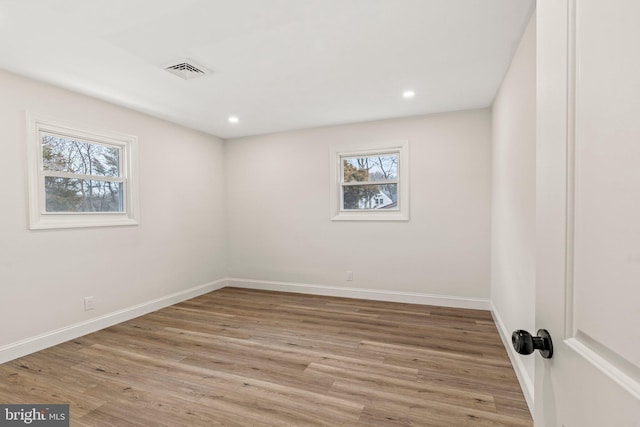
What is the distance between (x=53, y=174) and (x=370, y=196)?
362 centimetres

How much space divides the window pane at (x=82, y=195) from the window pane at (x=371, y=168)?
2944 mm

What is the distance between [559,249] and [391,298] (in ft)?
12.2

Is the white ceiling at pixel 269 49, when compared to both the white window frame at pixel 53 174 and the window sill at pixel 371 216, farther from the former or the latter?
the window sill at pixel 371 216

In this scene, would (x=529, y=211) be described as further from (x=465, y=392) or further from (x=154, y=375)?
(x=154, y=375)

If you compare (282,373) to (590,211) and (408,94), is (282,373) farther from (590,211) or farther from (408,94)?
(408,94)

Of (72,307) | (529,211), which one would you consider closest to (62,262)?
(72,307)

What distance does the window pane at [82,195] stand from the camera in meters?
3.04

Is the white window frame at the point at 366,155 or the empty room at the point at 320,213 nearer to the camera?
the empty room at the point at 320,213

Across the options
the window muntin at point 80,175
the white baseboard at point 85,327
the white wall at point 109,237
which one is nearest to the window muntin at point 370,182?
the white wall at point 109,237

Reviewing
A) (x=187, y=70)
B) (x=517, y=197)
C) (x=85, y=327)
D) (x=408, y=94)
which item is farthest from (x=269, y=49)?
(x=85, y=327)

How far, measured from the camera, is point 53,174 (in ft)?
9.91

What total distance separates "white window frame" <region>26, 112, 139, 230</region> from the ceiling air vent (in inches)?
52.6

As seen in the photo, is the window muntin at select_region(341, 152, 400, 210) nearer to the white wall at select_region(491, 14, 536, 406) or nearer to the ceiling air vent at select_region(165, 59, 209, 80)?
the white wall at select_region(491, 14, 536, 406)

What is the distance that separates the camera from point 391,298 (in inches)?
165
